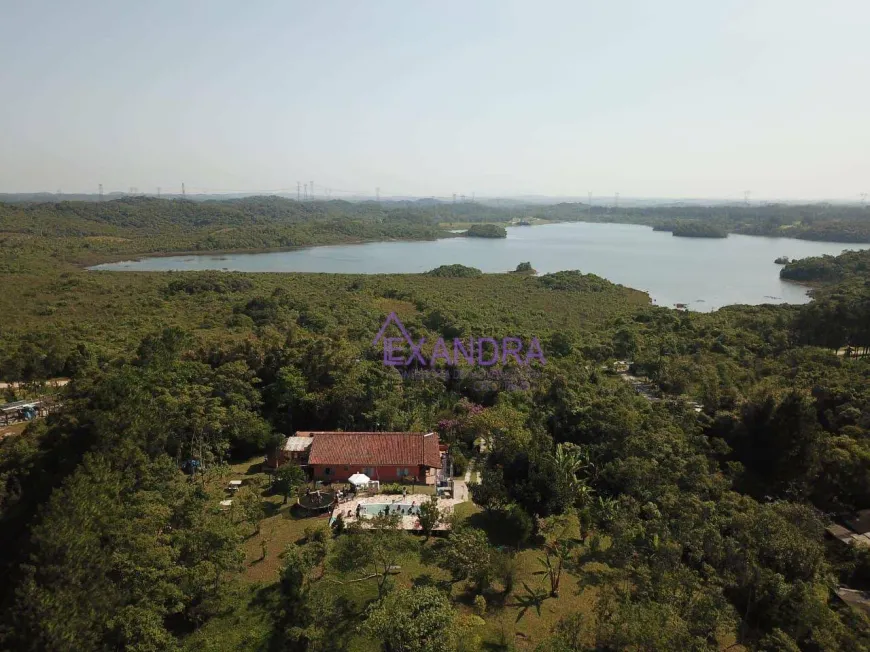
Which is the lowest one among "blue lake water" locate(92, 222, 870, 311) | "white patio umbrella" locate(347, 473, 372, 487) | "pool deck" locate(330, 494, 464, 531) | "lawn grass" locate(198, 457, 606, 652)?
"lawn grass" locate(198, 457, 606, 652)

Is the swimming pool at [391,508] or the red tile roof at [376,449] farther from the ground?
the red tile roof at [376,449]

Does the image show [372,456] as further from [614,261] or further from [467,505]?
[614,261]

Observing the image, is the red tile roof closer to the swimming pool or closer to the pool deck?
the pool deck

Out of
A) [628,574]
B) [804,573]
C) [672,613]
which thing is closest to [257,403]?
[628,574]

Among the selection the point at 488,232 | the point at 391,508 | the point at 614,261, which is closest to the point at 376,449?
the point at 391,508

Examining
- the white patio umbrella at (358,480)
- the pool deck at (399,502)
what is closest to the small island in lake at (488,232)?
the white patio umbrella at (358,480)

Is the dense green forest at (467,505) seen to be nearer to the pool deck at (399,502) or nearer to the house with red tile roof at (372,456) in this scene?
the pool deck at (399,502)
